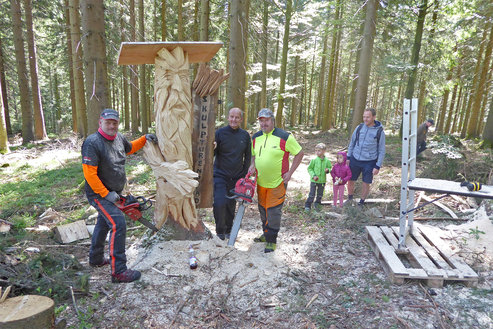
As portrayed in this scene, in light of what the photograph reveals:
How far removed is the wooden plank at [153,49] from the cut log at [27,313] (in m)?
2.76

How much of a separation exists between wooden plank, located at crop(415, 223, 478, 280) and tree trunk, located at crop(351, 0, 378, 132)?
603 centimetres

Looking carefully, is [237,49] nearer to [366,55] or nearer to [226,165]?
[226,165]

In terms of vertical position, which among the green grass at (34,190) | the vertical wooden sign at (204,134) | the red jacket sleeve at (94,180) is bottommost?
the green grass at (34,190)

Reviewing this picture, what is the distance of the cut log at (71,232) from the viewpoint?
461 centimetres

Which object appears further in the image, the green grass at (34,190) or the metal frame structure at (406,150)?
the green grass at (34,190)

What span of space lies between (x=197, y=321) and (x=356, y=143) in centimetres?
457

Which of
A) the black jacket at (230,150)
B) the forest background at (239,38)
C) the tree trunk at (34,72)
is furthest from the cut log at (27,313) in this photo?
the tree trunk at (34,72)

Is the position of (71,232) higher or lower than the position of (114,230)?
lower

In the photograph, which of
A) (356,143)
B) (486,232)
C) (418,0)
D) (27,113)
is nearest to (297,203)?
(356,143)

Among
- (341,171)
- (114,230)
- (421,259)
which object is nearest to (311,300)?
(421,259)

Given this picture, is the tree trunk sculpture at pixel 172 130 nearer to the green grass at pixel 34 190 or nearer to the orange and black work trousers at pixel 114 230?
the orange and black work trousers at pixel 114 230

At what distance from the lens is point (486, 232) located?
4.25 metres

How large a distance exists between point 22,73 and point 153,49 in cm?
1234

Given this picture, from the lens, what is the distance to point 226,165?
4383 mm
